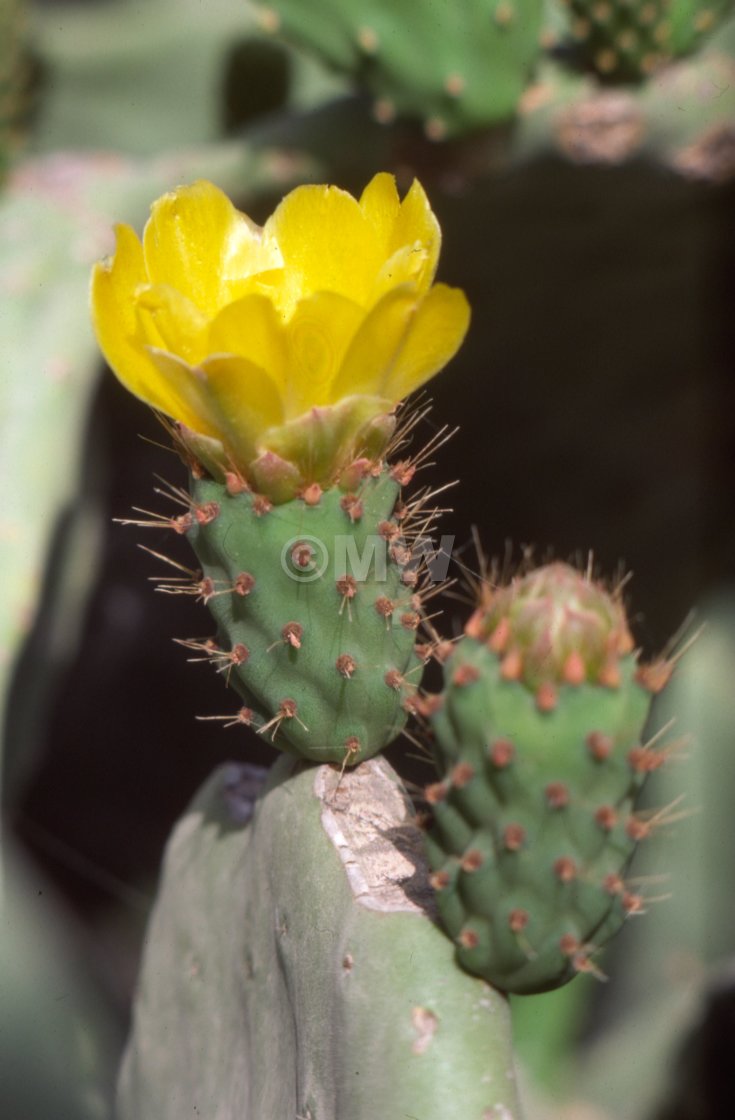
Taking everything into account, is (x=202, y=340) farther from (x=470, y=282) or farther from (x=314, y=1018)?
(x=470, y=282)

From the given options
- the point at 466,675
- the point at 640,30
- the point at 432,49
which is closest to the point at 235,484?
the point at 466,675

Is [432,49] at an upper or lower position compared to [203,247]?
upper

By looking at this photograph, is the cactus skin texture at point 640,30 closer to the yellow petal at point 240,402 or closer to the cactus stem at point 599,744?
the yellow petal at point 240,402

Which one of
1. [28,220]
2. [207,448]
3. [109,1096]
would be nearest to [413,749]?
[109,1096]

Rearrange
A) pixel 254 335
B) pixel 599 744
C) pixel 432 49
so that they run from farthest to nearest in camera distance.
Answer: pixel 432 49 < pixel 254 335 < pixel 599 744

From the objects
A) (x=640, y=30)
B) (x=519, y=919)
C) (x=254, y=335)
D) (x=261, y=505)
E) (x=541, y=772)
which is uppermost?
(x=640, y=30)

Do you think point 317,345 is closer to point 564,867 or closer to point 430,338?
point 430,338
